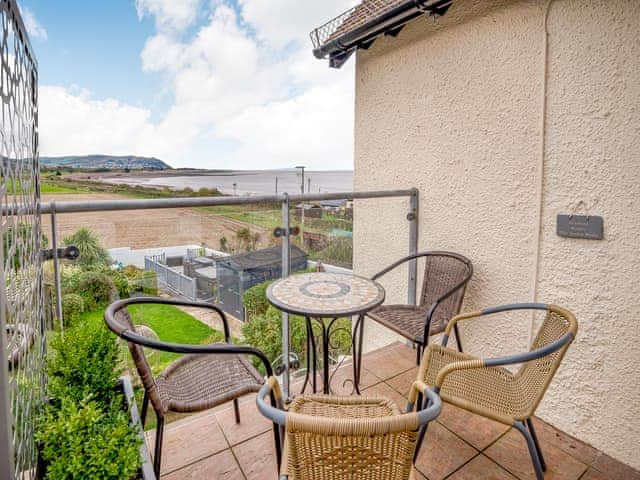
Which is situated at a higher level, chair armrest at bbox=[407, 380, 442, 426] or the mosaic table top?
the mosaic table top

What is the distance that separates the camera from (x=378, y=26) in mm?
2896

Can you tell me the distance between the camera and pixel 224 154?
13.0 m

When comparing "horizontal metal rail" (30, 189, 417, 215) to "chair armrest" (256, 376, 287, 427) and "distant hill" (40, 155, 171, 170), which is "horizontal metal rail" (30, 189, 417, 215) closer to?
"distant hill" (40, 155, 171, 170)

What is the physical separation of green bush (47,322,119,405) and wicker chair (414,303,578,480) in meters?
1.40

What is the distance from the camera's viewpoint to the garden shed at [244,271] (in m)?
2.41

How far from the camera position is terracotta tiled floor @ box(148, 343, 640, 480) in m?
1.91

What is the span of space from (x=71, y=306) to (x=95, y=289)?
0.15 metres

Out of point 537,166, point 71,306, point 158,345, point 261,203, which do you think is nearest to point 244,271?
point 261,203

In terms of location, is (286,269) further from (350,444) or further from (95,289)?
(350,444)

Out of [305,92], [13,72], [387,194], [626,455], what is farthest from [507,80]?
[305,92]

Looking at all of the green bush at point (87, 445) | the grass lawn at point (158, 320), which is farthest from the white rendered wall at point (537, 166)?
the green bush at point (87, 445)

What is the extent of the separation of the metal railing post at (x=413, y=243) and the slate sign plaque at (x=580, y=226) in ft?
3.78

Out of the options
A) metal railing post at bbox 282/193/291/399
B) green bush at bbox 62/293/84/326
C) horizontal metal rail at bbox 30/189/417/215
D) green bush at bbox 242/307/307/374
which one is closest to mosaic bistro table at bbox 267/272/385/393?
metal railing post at bbox 282/193/291/399

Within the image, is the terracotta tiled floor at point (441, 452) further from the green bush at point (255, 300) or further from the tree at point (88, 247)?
the tree at point (88, 247)
